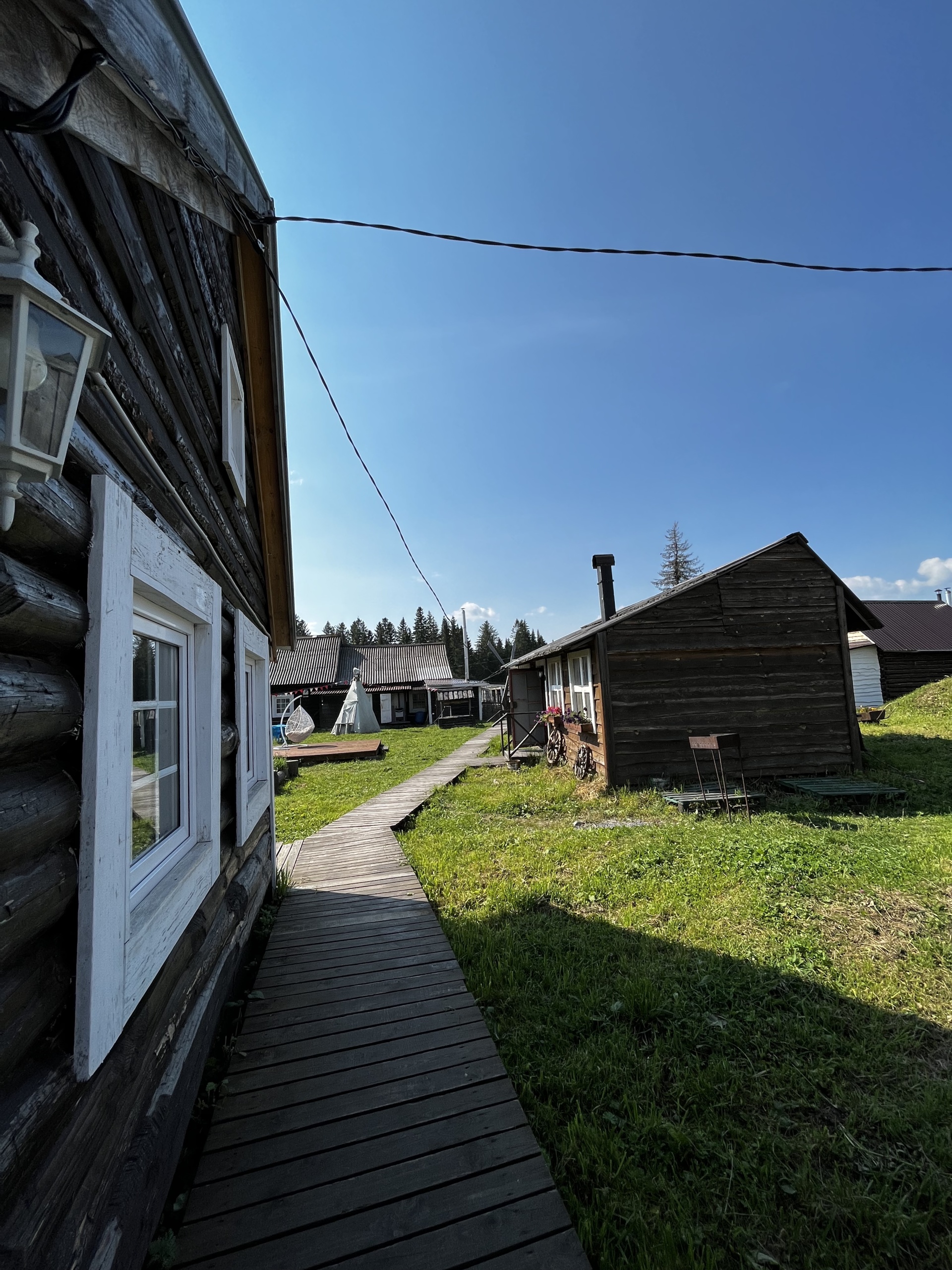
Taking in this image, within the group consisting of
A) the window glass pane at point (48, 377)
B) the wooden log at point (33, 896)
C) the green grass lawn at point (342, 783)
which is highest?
the window glass pane at point (48, 377)

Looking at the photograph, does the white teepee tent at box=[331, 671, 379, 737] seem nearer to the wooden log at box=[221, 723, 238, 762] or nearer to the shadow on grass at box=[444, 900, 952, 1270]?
the shadow on grass at box=[444, 900, 952, 1270]

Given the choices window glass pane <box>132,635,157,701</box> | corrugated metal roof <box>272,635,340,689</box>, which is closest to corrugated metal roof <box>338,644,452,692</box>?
corrugated metal roof <box>272,635,340,689</box>

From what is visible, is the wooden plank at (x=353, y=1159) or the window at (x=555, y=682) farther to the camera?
the window at (x=555, y=682)

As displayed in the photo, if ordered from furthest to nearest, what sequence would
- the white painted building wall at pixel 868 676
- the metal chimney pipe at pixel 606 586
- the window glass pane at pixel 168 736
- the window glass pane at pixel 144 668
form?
the white painted building wall at pixel 868 676 < the metal chimney pipe at pixel 606 586 < the window glass pane at pixel 168 736 < the window glass pane at pixel 144 668

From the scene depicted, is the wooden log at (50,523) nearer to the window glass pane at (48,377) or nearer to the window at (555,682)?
the window glass pane at (48,377)

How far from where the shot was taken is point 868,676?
24031mm

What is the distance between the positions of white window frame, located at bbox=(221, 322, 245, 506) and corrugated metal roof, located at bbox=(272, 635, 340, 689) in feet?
83.5

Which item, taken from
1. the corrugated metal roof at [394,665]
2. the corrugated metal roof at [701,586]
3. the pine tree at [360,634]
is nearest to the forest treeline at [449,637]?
the pine tree at [360,634]

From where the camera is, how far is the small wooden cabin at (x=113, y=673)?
1123 millimetres

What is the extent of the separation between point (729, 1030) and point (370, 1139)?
7.05ft

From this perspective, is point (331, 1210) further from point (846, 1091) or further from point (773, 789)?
point (773, 789)

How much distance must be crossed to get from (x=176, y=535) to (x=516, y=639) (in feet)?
228

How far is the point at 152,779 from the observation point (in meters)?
2.31

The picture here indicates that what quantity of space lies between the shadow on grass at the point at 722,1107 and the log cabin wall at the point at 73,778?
1647 millimetres
